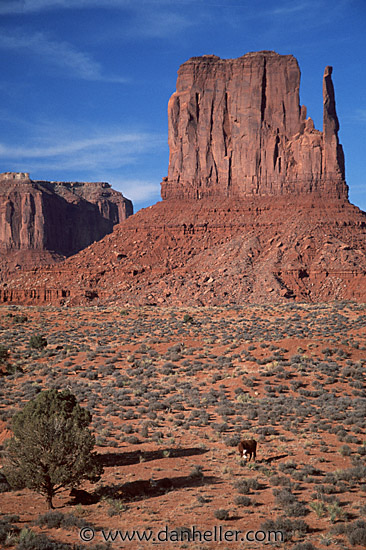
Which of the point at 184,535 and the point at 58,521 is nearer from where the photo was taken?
the point at 184,535

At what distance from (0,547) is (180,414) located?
11.4 metres

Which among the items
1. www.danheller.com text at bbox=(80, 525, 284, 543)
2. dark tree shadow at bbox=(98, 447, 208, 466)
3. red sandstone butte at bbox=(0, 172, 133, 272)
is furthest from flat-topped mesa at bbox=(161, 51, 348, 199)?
www.danheller.com text at bbox=(80, 525, 284, 543)

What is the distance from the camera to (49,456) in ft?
47.0

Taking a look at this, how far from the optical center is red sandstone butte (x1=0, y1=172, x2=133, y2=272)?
154000 mm

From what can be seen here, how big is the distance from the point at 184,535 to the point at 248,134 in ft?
291

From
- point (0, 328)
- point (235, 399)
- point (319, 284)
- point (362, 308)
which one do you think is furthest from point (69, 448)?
point (319, 284)

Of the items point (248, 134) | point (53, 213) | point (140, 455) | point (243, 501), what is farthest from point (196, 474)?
point (53, 213)

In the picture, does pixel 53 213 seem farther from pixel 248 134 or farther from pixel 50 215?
pixel 248 134

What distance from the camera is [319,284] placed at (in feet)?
234

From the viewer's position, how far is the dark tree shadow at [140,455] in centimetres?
1750

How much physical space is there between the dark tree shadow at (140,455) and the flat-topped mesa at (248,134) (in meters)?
73.5

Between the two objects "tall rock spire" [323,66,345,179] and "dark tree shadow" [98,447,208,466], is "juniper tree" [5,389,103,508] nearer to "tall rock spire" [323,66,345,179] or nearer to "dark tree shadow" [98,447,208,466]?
"dark tree shadow" [98,447,208,466]

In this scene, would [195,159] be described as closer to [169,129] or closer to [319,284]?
[169,129]

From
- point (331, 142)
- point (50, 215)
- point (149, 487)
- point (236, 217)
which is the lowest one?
point (149, 487)
